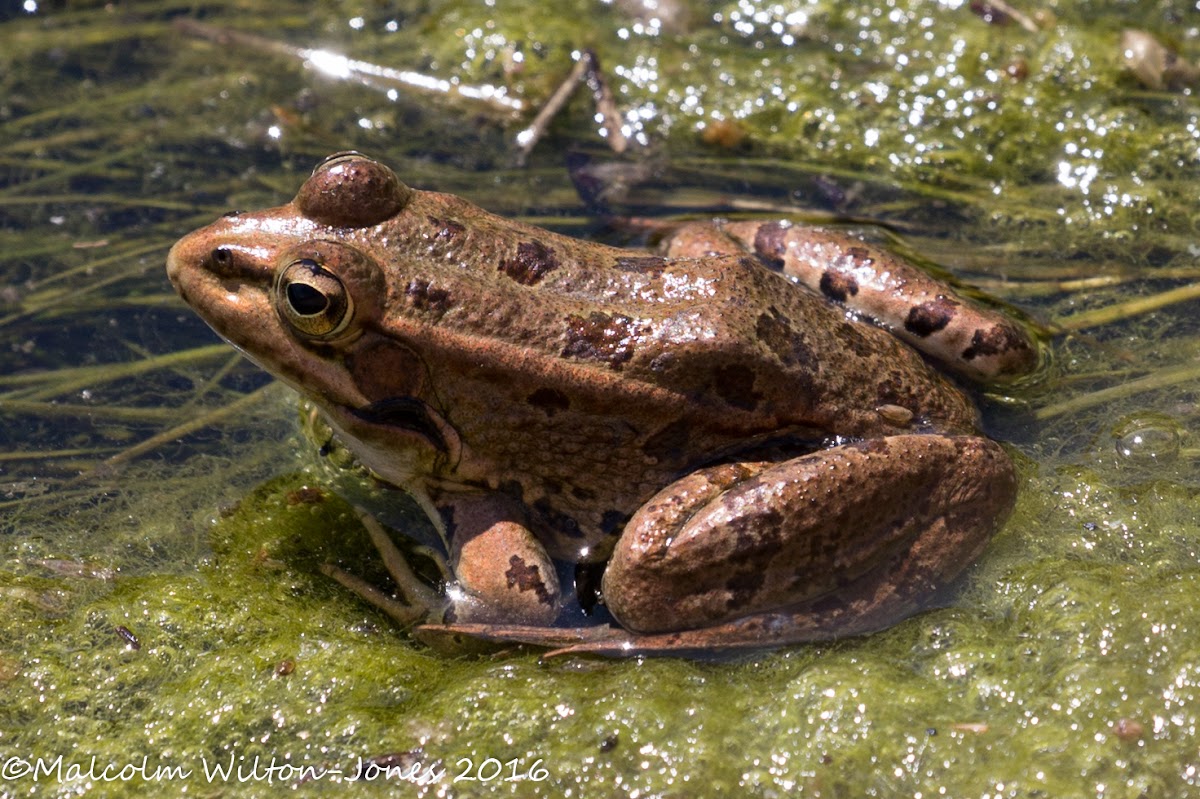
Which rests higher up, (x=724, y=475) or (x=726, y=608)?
(x=724, y=475)

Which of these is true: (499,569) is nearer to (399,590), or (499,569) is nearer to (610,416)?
(399,590)

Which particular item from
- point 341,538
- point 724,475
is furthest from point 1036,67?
point 341,538

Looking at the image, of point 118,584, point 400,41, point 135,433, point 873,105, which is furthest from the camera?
point 400,41

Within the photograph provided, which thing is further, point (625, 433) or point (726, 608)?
point (625, 433)

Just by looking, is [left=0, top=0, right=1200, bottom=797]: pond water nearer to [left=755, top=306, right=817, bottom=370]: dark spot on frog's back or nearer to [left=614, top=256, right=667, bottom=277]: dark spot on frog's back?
[left=755, top=306, right=817, bottom=370]: dark spot on frog's back

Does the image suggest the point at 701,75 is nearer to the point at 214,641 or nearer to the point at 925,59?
the point at 925,59

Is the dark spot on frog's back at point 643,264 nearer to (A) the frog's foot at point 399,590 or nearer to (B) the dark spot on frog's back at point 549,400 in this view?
(B) the dark spot on frog's back at point 549,400

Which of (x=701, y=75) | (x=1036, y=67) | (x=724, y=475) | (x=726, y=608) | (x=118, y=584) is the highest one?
(x=1036, y=67)
